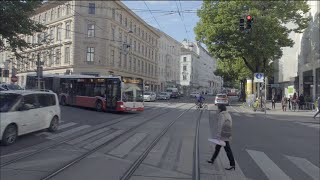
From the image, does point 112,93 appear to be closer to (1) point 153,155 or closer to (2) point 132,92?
(2) point 132,92

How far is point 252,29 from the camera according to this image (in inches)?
1391

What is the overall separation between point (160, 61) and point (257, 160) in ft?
274

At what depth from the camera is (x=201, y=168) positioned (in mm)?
9055

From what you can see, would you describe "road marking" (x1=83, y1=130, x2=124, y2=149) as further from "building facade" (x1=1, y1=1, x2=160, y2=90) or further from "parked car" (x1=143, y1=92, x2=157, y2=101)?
"building facade" (x1=1, y1=1, x2=160, y2=90)

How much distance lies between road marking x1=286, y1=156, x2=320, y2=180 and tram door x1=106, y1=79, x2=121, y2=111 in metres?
15.9

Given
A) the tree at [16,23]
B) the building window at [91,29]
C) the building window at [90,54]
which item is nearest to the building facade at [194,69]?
the building window at [91,29]

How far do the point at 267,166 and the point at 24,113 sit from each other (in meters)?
7.92

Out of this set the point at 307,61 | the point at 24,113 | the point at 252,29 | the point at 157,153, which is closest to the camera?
the point at 157,153

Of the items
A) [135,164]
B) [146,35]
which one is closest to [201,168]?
[135,164]

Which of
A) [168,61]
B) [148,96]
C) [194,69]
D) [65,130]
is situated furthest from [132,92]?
[194,69]

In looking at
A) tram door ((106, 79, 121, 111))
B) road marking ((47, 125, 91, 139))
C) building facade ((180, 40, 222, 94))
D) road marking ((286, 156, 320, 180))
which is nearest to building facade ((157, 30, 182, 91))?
building facade ((180, 40, 222, 94))

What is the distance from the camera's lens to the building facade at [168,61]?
93.8 metres

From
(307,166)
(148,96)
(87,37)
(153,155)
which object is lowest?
(307,166)

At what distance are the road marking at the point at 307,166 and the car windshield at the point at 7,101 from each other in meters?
8.57
